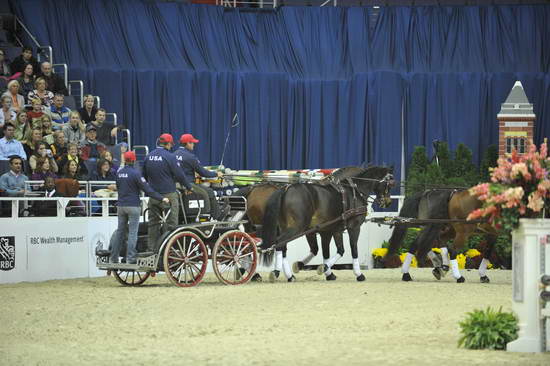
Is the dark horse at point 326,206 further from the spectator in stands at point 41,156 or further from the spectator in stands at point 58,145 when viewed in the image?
the spectator in stands at point 58,145

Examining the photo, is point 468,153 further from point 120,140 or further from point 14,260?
point 14,260

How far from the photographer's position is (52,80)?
68.5ft

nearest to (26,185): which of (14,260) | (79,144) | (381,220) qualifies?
(14,260)

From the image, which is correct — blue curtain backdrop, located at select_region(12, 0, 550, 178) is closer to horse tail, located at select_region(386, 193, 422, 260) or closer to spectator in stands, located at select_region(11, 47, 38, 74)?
spectator in stands, located at select_region(11, 47, 38, 74)

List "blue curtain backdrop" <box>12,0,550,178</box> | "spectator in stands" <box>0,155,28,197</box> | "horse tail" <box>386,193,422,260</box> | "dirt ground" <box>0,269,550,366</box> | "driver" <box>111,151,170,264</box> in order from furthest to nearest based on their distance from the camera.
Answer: "blue curtain backdrop" <box>12,0,550,178</box> → "horse tail" <box>386,193,422,260</box> → "spectator in stands" <box>0,155,28,197</box> → "driver" <box>111,151,170,264</box> → "dirt ground" <box>0,269,550,366</box>

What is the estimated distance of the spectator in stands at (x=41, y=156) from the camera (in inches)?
696

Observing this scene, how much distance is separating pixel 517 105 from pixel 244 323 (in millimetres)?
16845

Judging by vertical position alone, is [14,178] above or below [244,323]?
above

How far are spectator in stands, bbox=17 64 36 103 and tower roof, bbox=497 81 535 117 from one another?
39.6 feet

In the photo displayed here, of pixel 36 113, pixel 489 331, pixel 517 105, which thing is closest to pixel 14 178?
pixel 36 113

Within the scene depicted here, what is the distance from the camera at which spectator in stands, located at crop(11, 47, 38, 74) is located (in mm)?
20781

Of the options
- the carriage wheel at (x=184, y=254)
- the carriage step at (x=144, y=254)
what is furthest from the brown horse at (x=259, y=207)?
the carriage step at (x=144, y=254)

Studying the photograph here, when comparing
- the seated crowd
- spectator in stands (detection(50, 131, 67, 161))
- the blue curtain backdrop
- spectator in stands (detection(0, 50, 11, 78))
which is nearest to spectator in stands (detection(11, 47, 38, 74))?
the seated crowd

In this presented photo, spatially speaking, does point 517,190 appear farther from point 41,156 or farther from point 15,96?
point 15,96
